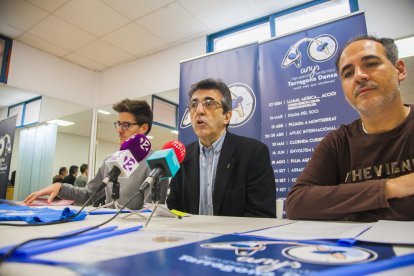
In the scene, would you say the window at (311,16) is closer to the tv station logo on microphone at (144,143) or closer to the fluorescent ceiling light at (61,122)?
the tv station logo on microphone at (144,143)

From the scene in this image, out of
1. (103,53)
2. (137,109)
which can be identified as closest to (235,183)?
(137,109)

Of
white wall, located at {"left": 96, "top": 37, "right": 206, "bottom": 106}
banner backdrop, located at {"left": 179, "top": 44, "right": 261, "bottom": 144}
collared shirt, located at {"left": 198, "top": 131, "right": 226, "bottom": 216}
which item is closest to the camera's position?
collared shirt, located at {"left": 198, "top": 131, "right": 226, "bottom": 216}

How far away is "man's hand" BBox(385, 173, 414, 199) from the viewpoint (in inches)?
31.7

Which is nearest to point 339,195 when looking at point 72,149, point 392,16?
point 392,16

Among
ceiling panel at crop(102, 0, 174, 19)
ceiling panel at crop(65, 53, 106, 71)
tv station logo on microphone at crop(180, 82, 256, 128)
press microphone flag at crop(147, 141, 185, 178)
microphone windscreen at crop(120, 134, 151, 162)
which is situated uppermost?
ceiling panel at crop(102, 0, 174, 19)

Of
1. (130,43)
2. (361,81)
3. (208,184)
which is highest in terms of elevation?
(130,43)

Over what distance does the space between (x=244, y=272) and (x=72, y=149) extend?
26.1ft

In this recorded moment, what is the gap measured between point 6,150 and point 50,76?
6.56 ft

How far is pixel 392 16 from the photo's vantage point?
2.69 m

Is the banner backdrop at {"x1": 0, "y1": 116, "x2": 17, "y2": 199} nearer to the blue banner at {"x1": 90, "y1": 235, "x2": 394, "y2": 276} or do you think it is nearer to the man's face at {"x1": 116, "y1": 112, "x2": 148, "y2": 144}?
the man's face at {"x1": 116, "y1": 112, "x2": 148, "y2": 144}

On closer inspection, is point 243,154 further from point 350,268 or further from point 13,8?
point 13,8

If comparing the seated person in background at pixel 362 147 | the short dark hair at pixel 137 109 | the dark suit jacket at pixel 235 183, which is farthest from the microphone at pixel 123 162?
the short dark hair at pixel 137 109

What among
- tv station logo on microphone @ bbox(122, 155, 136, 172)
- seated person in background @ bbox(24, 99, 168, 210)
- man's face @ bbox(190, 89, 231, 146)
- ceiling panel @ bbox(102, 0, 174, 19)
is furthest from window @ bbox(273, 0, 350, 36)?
tv station logo on microphone @ bbox(122, 155, 136, 172)

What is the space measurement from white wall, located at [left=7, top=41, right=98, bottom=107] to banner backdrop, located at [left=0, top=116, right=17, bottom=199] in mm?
1437
